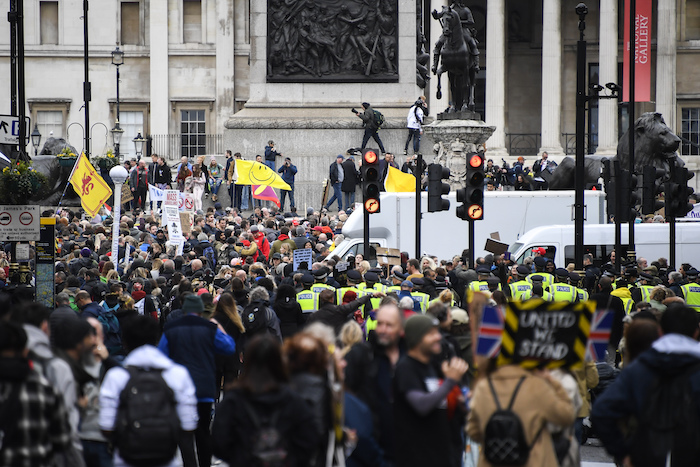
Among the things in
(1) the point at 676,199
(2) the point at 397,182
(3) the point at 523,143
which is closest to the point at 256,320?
(1) the point at 676,199

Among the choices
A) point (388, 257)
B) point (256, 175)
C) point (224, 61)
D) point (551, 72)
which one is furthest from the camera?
point (224, 61)

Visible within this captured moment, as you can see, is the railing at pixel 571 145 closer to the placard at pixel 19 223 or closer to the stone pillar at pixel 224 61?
the stone pillar at pixel 224 61

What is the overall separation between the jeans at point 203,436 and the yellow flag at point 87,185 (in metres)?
10.8

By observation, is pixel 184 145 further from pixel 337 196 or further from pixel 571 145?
pixel 337 196

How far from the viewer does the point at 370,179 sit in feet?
58.7

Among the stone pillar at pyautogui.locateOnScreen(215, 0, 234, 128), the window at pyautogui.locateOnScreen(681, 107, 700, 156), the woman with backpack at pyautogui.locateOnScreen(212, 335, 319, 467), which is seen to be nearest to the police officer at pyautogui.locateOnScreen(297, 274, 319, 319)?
the woman with backpack at pyautogui.locateOnScreen(212, 335, 319, 467)

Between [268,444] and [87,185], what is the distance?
15.0 metres

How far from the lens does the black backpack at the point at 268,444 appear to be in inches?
260

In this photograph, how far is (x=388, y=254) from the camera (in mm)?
20062

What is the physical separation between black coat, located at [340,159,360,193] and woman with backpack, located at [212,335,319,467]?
2429 cm

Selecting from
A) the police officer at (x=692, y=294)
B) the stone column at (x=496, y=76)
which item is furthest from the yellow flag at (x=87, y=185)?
the stone column at (x=496, y=76)

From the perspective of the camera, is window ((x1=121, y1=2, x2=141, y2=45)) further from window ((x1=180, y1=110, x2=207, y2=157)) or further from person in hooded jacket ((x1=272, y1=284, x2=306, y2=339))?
person in hooded jacket ((x1=272, y1=284, x2=306, y2=339))

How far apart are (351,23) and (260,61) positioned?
2.58m

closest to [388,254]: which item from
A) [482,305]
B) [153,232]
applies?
[153,232]
